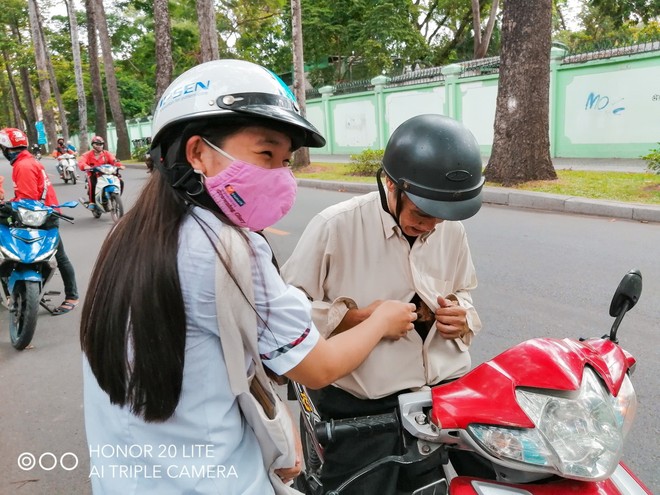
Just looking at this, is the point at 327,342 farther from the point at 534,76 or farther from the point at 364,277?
the point at 534,76

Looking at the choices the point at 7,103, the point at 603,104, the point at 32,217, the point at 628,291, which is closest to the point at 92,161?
the point at 32,217

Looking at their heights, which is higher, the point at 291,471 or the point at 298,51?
the point at 298,51

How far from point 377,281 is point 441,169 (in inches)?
15.9

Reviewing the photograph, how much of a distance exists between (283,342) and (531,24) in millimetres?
9389

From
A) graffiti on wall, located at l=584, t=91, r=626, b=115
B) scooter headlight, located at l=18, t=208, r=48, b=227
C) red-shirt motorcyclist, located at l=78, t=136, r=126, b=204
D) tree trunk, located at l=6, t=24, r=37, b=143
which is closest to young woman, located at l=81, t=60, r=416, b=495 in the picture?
scooter headlight, located at l=18, t=208, r=48, b=227

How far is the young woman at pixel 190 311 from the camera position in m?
1.01

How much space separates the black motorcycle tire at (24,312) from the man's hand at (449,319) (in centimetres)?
371

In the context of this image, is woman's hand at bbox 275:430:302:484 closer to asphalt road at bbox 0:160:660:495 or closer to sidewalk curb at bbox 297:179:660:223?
asphalt road at bbox 0:160:660:495

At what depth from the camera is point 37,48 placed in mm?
29391

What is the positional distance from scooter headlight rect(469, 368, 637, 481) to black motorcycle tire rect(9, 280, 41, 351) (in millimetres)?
4013

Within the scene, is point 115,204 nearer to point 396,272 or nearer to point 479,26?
point 396,272

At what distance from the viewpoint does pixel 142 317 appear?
100 centimetres

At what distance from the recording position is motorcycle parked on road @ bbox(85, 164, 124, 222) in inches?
382

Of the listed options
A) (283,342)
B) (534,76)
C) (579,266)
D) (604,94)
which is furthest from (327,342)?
(604,94)
